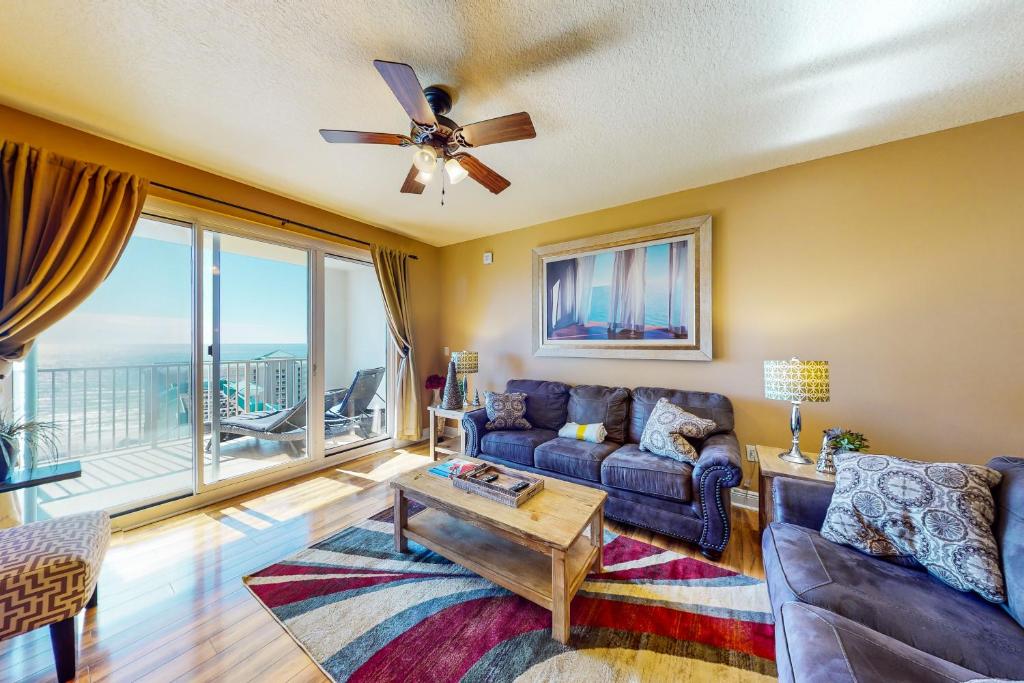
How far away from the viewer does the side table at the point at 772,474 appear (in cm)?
186

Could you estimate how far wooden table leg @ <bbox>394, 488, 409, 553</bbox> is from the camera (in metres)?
2.01

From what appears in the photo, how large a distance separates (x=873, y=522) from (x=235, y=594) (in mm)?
2849

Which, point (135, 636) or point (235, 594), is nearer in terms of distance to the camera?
point (135, 636)

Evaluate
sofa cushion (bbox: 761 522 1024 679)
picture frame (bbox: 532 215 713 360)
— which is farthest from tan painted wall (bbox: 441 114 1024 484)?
sofa cushion (bbox: 761 522 1024 679)

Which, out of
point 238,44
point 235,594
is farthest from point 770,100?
point 235,594

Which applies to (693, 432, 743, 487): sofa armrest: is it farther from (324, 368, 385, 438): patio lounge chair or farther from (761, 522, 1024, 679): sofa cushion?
(324, 368, 385, 438): patio lounge chair

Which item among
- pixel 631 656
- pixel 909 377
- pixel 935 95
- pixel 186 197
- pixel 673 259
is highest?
pixel 935 95

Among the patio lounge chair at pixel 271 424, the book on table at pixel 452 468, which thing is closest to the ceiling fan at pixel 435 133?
the book on table at pixel 452 468

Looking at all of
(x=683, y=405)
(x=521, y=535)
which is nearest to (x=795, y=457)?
(x=683, y=405)

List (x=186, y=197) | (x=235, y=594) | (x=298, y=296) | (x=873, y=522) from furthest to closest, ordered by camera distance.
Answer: (x=298, y=296) < (x=186, y=197) < (x=235, y=594) < (x=873, y=522)

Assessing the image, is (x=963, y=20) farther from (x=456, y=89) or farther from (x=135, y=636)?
(x=135, y=636)

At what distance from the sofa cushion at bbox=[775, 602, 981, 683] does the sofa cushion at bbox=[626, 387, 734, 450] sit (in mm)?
1679

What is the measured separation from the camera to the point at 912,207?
215cm

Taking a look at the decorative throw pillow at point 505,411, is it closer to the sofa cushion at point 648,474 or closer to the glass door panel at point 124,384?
the sofa cushion at point 648,474
